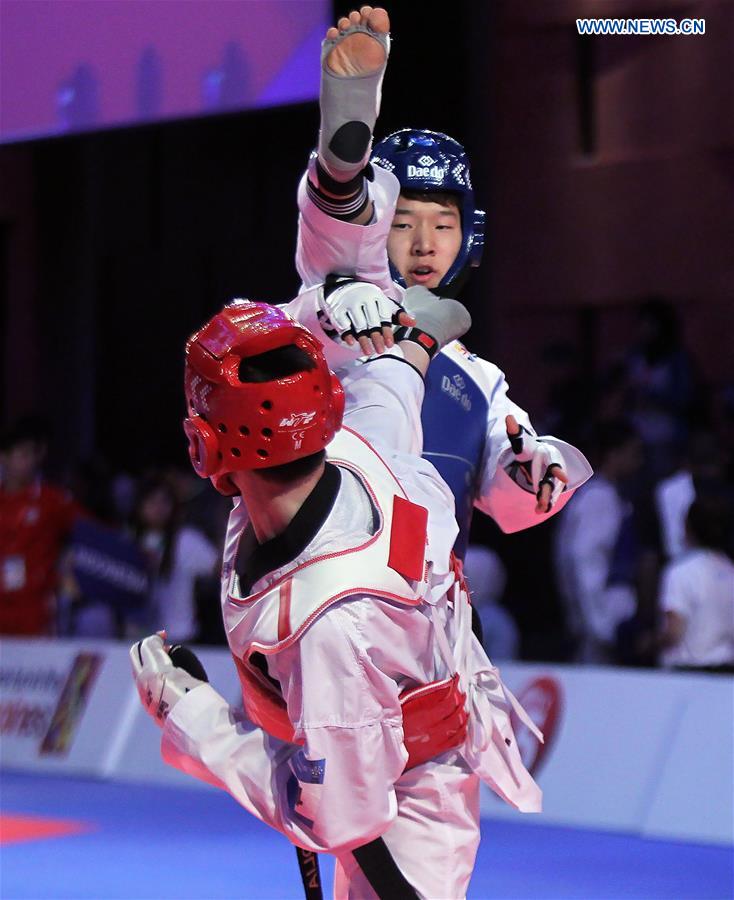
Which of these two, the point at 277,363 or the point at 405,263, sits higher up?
the point at 405,263

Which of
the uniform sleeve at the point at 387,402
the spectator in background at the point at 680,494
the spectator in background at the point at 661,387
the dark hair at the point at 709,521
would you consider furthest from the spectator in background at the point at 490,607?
the uniform sleeve at the point at 387,402

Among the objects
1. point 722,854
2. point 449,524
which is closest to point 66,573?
point 722,854

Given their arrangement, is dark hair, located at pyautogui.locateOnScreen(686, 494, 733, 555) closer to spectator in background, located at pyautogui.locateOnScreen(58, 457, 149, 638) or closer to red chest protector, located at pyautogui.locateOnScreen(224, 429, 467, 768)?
spectator in background, located at pyautogui.locateOnScreen(58, 457, 149, 638)

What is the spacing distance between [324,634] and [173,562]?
6.18 m

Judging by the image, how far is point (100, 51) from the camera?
804cm

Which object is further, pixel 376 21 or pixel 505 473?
pixel 505 473

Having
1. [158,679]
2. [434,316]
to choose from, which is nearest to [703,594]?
[434,316]

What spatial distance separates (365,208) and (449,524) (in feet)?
2.03

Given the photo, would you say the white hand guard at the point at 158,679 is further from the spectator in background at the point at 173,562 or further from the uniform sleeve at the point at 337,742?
the spectator in background at the point at 173,562

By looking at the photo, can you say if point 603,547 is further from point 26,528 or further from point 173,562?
point 26,528

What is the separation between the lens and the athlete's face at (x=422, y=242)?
335cm

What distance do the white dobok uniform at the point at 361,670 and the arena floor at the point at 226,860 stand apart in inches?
97.9

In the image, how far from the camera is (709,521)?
6293 mm

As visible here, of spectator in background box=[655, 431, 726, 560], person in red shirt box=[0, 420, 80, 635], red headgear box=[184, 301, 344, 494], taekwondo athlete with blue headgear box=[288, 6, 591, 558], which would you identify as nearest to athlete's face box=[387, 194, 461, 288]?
taekwondo athlete with blue headgear box=[288, 6, 591, 558]
